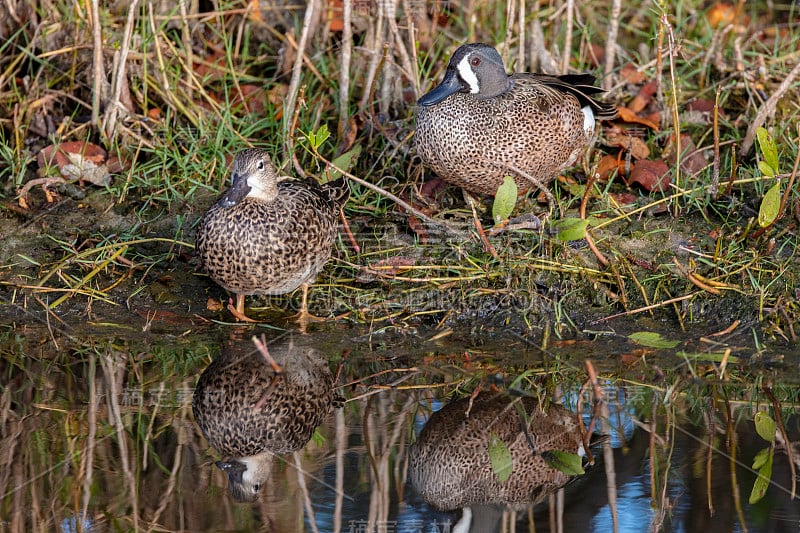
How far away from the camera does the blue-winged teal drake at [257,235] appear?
4234 mm

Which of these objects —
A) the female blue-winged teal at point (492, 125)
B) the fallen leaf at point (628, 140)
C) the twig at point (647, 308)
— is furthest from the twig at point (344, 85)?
the twig at point (647, 308)

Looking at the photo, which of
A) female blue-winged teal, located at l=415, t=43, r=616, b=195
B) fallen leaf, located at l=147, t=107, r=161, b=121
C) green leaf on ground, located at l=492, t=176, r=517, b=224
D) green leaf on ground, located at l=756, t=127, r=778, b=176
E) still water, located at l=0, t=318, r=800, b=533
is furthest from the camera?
fallen leaf, located at l=147, t=107, r=161, b=121

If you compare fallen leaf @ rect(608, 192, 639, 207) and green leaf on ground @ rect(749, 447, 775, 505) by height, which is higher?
fallen leaf @ rect(608, 192, 639, 207)

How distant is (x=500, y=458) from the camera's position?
10.9 feet

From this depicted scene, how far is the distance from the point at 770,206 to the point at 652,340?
2.77 ft

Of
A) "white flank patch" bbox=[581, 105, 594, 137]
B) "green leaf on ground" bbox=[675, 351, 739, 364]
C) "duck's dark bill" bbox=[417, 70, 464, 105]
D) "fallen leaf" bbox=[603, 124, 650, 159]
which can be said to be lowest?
"green leaf on ground" bbox=[675, 351, 739, 364]

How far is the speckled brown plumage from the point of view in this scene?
316 cm

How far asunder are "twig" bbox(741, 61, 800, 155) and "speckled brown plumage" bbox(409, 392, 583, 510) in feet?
7.56

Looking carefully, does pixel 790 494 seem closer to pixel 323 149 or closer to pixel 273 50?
pixel 323 149

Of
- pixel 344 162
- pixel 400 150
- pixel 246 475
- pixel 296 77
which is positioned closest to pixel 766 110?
pixel 400 150

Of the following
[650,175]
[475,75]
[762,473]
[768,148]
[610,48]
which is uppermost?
[475,75]

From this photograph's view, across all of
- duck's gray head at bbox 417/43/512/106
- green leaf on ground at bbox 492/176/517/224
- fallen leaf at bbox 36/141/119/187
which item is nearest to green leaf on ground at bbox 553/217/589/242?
green leaf on ground at bbox 492/176/517/224

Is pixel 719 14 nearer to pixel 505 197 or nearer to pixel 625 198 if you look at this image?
pixel 625 198

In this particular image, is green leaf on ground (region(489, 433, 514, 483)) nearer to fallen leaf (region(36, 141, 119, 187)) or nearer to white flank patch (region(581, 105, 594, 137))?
white flank patch (region(581, 105, 594, 137))
